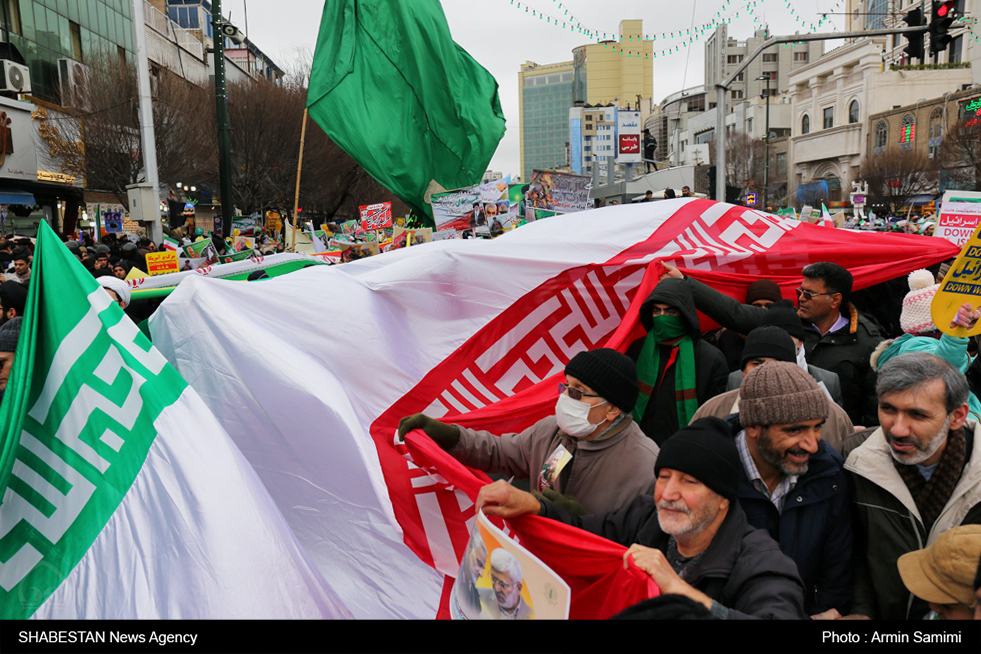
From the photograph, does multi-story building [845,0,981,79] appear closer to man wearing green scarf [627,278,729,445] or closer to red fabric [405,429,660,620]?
man wearing green scarf [627,278,729,445]

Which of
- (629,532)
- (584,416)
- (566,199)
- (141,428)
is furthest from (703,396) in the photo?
(566,199)

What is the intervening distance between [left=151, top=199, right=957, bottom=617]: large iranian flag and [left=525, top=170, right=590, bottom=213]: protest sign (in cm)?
965

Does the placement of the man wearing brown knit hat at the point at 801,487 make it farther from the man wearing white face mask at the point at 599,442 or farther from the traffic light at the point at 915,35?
the traffic light at the point at 915,35

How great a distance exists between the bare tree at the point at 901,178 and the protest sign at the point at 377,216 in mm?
38114

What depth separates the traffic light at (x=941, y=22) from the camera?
11.1 meters

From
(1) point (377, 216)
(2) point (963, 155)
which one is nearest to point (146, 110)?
(1) point (377, 216)

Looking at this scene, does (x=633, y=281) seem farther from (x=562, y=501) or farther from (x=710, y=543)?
(x=710, y=543)

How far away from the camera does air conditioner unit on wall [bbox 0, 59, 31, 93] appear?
23969 millimetres

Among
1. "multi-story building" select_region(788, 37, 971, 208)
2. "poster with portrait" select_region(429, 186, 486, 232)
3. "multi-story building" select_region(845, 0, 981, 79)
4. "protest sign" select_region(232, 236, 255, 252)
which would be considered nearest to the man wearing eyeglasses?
"poster with portrait" select_region(429, 186, 486, 232)

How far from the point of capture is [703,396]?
3.87 m
